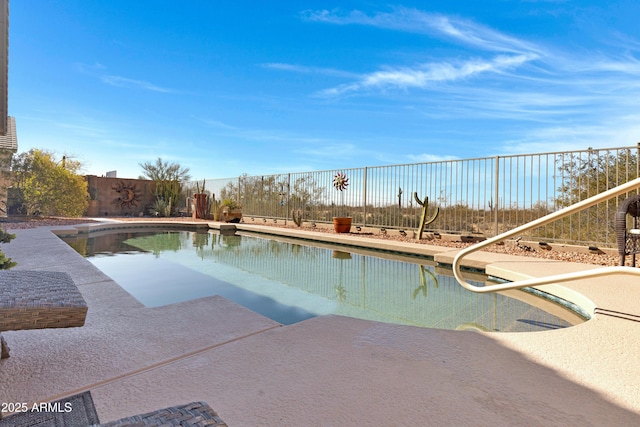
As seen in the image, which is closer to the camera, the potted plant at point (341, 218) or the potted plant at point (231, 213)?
the potted plant at point (341, 218)

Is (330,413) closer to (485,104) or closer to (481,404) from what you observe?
(481,404)

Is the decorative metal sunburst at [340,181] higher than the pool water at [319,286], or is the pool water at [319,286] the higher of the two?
the decorative metal sunburst at [340,181]

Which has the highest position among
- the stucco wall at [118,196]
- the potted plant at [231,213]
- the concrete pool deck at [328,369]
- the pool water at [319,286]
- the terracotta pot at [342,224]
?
the stucco wall at [118,196]

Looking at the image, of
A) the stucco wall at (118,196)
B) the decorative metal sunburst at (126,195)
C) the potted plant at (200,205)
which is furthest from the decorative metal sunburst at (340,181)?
the decorative metal sunburst at (126,195)

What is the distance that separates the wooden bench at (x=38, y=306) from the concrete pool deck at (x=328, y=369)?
0.36 meters

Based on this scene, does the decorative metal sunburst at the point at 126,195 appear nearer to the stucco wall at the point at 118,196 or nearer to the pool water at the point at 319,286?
the stucco wall at the point at 118,196

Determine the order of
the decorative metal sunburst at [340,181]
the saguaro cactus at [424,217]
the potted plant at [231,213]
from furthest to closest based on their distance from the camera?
1. the potted plant at [231,213]
2. the decorative metal sunburst at [340,181]
3. the saguaro cactus at [424,217]

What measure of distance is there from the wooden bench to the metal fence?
23.1 ft

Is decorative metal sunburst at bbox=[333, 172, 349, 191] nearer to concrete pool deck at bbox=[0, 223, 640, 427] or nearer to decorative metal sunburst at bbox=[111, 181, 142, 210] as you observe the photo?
concrete pool deck at bbox=[0, 223, 640, 427]

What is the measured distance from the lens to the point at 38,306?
1.10 meters

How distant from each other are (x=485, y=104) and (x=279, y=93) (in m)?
6.58

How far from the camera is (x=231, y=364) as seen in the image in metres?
1.55

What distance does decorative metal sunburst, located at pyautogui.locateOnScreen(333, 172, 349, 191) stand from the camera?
10164 mm

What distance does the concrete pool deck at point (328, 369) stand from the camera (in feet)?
4.05
